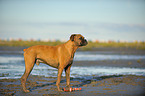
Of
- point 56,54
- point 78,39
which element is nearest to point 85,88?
point 56,54

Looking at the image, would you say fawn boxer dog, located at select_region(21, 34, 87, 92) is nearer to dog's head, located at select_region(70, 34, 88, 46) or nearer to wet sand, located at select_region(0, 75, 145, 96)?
dog's head, located at select_region(70, 34, 88, 46)

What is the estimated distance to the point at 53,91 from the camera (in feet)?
32.6

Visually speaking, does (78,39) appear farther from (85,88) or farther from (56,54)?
(85,88)

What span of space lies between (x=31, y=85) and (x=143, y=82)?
5.86 meters

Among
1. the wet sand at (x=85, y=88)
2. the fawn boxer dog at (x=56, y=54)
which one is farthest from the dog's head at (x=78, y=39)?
the wet sand at (x=85, y=88)

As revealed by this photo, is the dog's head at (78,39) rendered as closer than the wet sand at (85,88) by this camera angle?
No

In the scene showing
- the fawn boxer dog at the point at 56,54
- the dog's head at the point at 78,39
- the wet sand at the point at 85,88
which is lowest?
the wet sand at the point at 85,88

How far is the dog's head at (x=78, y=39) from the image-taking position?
10195 mm

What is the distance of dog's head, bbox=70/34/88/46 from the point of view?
33.4 feet

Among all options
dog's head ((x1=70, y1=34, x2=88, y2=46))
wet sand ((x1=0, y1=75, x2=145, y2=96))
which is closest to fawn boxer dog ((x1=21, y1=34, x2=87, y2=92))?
dog's head ((x1=70, y1=34, x2=88, y2=46))

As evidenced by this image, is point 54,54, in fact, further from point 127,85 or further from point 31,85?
point 127,85

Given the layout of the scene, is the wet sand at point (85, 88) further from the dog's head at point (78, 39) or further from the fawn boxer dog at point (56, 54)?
the dog's head at point (78, 39)

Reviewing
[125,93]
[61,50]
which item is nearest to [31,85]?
[61,50]

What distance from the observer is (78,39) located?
33.6 feet
